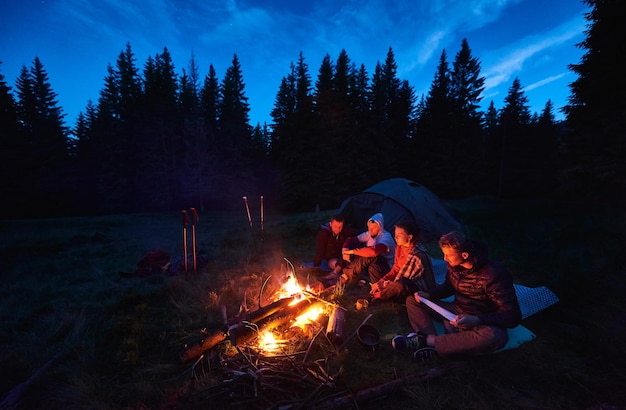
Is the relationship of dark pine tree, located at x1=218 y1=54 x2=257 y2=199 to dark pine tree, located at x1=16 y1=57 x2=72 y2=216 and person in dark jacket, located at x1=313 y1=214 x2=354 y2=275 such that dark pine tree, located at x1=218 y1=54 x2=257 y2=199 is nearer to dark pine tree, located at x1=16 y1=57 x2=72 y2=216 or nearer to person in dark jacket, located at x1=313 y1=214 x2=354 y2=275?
dark pine tree, located at x1=16 y1=57 x2=72 y2=216

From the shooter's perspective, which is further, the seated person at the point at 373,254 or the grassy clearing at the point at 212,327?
the seated person at the point at 373,254

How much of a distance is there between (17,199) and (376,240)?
30398mm

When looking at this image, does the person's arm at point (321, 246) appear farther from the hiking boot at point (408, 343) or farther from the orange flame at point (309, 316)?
the hiking boot at point (408, 343)

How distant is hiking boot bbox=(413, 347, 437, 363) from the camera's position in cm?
303

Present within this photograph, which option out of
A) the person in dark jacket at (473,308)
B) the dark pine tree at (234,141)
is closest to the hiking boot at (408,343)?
the person in dark jacket at (473,308)

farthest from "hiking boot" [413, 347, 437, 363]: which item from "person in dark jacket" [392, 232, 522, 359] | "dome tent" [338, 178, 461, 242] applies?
"dome tent" [338, 178, 461, 242]

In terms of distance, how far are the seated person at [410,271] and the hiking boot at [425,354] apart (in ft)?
3.13

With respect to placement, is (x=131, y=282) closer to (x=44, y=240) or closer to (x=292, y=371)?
(x=292, y=371)

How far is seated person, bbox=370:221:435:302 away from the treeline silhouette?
18.7m

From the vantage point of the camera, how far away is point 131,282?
5910mm

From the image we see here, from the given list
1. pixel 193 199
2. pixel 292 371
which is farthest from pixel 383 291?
pixel 193 199

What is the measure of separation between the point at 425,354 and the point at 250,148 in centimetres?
2830

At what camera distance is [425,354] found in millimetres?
3043

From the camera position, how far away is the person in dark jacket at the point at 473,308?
2.85 m
